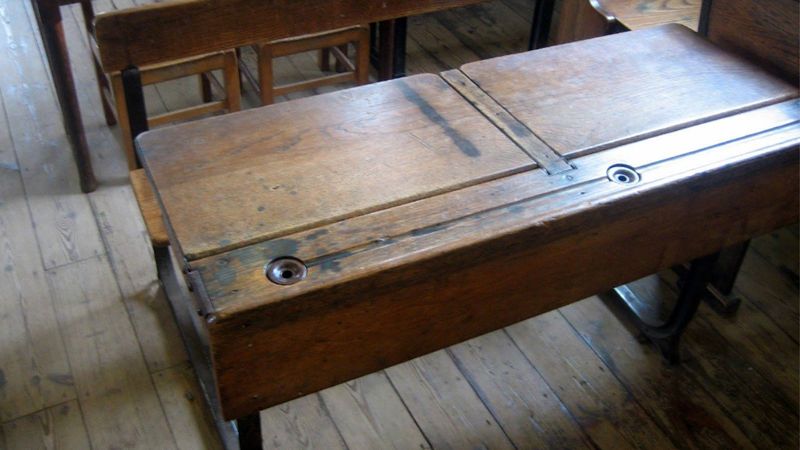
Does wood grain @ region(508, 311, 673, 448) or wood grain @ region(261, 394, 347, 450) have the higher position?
wood grain @ region(261, 394, 347, 450)

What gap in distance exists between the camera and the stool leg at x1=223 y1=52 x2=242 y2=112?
7.95ft

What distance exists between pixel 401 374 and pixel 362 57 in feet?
3.71

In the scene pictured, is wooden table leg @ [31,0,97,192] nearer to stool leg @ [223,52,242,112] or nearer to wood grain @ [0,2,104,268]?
wood grain @ [0,2,104,268]

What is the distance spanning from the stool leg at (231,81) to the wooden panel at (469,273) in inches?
53.5

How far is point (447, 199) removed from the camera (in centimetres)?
133

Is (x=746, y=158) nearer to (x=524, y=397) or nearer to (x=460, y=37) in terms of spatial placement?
(x=524, y=397)

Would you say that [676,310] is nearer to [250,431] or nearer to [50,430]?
[250,431]

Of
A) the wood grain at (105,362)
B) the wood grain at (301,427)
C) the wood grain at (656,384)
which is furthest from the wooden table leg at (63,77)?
the wood grain at (656,384)

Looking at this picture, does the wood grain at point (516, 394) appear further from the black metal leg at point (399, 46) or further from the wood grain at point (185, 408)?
the black metal leg at point (399, 46)

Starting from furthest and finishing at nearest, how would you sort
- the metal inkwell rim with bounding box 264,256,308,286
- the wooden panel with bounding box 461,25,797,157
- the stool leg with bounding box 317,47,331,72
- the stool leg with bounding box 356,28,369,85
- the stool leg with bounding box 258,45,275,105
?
the stool leg with bounding box 317,47,331,72, the stool leg with bounding box 356,28,369,85, the stool leg with bounding box 258,45,275,105, the wooden panel with bounding box 461,25,797,157, the metal inkwell rim with bounding box 264,256,308,286

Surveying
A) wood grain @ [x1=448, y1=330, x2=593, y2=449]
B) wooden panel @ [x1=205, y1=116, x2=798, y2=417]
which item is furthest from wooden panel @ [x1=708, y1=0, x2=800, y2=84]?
wood grain @ [x1=448, y1=330, x2=593, y2=449]

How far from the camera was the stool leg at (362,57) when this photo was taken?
104 inches

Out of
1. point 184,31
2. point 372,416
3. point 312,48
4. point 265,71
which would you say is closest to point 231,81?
point 265,71

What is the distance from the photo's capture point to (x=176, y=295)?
212cm
